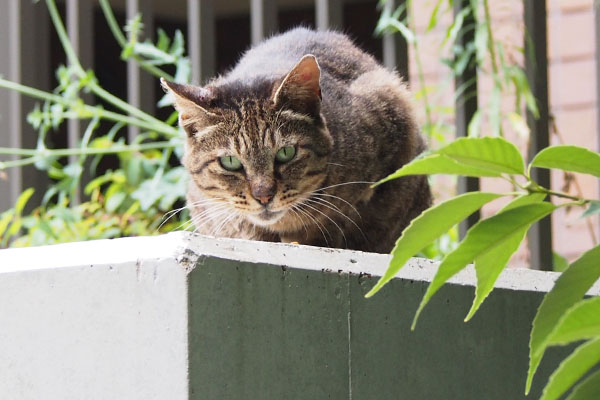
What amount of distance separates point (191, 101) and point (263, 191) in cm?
23

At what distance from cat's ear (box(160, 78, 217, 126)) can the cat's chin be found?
0.72 ft

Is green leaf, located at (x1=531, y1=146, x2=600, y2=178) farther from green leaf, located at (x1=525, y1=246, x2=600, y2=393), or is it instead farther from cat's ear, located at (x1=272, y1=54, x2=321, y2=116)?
cat's ear, located at (x1=272, y1=54, x2=321, y2=116)

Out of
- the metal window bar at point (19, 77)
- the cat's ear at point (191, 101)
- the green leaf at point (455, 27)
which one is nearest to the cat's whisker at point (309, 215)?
the cat's ear at point (191, 101)

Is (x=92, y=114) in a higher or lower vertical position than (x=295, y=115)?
higher

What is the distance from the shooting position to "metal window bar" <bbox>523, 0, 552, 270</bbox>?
2.33m

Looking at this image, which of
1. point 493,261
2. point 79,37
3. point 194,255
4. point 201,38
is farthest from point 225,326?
point 79,37

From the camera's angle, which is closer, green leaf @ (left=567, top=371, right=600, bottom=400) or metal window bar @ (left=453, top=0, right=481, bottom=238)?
green leaf @ (left=567, top=371, right=600, bottom=400)

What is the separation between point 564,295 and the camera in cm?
69

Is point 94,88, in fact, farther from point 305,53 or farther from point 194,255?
point 194,255

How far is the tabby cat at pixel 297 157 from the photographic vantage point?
1815 millimetres

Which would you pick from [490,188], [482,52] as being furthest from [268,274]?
[490,188]

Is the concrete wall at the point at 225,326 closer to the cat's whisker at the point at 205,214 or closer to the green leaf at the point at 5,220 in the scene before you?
the cat's whisker at the point at 205,214

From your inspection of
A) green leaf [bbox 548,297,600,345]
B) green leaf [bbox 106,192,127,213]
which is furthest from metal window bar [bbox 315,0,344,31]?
green leaf [bbox 548,297,600,345]

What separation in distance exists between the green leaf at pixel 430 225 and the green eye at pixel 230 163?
3.92 feet
